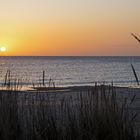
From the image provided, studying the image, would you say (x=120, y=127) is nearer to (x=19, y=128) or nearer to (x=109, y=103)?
Answer: (x=109, y=103)

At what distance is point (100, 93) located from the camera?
5.21 metres

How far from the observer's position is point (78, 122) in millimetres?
5164

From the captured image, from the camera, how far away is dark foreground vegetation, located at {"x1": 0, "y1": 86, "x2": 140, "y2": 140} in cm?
498

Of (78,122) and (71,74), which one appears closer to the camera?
(78,122)

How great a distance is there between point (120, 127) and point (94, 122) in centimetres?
35

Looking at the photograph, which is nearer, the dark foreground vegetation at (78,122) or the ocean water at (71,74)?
the dark foreground vegetation at (78,122)

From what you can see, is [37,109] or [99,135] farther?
[37,109]

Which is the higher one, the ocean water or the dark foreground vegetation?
the dark foreground vegetation

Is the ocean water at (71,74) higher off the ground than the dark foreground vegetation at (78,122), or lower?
lower

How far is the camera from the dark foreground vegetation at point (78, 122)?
4.98 meters

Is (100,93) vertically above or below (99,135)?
above

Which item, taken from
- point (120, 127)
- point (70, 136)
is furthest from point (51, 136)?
point (120, 127)

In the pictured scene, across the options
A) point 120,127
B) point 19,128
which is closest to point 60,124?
point 19,128

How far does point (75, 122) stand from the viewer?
517cm
